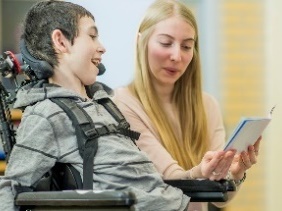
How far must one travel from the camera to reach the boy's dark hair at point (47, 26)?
6.36 ft

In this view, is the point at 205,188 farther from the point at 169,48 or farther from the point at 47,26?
the point at 47,26

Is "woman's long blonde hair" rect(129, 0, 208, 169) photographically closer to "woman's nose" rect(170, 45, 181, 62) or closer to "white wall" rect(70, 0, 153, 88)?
"woman's nose" rect(170, 45, 181, 62)

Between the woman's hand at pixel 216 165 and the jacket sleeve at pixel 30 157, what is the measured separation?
1.52 feet

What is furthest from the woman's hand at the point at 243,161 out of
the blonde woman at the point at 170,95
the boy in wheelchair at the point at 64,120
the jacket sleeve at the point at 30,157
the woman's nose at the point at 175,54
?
the jacket sleeve at the point at 30,157

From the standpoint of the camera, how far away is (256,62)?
12.2 feet

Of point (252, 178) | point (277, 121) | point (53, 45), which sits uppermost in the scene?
point (53, 45)

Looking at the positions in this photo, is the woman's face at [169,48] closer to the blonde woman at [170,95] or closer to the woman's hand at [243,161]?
the blonde woman at [170,95]

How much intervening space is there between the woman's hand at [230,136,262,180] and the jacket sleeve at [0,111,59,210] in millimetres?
638

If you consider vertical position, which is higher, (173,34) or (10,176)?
(173,34)

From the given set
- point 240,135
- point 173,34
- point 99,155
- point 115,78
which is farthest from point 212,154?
point 115,78

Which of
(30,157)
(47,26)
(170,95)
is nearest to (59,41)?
(47,26)

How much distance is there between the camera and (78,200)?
58.8 inches

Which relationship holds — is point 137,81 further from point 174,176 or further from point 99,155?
point 99,155

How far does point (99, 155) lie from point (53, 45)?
386 mm
